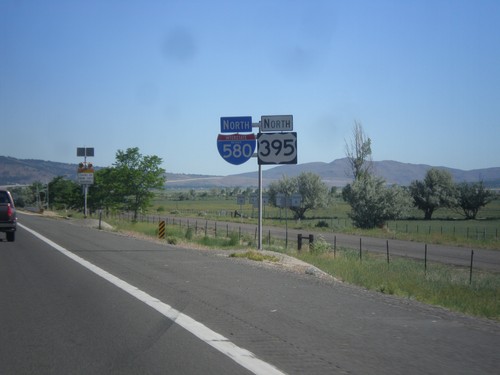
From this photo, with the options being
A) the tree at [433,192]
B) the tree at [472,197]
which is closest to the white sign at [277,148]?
the tree at [472,197]

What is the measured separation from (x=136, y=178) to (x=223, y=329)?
5498cm

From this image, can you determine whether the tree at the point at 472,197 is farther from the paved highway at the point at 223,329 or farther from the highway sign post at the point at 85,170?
the paved highway at the point at 223,329

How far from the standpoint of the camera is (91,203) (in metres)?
80.1

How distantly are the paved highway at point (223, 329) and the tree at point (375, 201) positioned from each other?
159ft

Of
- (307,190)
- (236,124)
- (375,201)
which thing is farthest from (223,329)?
(307,190)

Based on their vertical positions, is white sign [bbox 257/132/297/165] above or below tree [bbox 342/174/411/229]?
above

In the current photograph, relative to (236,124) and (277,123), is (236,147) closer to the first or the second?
(236,124)

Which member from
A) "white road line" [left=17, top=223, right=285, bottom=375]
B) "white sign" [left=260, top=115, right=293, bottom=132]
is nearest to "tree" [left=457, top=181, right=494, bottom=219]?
"white sign" [left=260, top=115, right=293, bottom=132]

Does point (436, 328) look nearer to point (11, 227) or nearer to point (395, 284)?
point (395, 284)

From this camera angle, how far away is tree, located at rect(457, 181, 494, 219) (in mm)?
84188

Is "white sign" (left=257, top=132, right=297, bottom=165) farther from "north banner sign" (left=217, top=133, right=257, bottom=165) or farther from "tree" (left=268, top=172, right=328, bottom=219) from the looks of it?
"tree" (left=268, top=172, right=328, bottom=219)

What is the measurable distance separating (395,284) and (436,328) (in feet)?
20.4

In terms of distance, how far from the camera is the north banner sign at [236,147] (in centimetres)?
2255

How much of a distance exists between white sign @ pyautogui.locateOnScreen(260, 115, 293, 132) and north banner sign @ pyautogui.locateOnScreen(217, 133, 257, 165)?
0.66 meters
